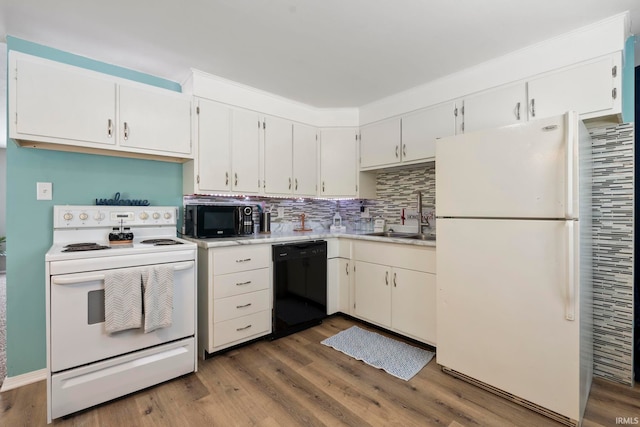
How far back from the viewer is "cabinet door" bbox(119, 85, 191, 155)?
2.11 m

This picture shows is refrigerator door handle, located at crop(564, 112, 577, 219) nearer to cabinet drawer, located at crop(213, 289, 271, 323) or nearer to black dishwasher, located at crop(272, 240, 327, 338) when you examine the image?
black dishwasher, located at crop(272, 240, 327, 338)

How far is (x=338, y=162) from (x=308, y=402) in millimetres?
2311

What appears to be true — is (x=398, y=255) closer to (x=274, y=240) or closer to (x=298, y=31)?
(x=274, y=240)

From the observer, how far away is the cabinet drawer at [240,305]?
2.28 metres

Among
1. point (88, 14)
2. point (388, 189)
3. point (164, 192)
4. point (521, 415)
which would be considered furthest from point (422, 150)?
point (88, 14)

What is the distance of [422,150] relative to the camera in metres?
2.73

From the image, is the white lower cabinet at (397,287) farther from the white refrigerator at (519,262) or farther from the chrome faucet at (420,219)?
the chrome faucet at (420,219)

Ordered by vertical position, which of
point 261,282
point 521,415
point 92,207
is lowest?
point 521,415

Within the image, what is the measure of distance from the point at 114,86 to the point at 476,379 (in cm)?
312

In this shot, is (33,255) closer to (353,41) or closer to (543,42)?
(353,41)

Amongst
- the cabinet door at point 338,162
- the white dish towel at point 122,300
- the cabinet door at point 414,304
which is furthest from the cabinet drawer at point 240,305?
the cabinet door at point 338,162

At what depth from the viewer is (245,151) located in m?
2.75

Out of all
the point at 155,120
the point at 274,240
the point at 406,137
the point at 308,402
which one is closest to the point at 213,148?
the point at 155,120

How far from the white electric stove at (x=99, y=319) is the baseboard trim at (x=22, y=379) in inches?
25.6
